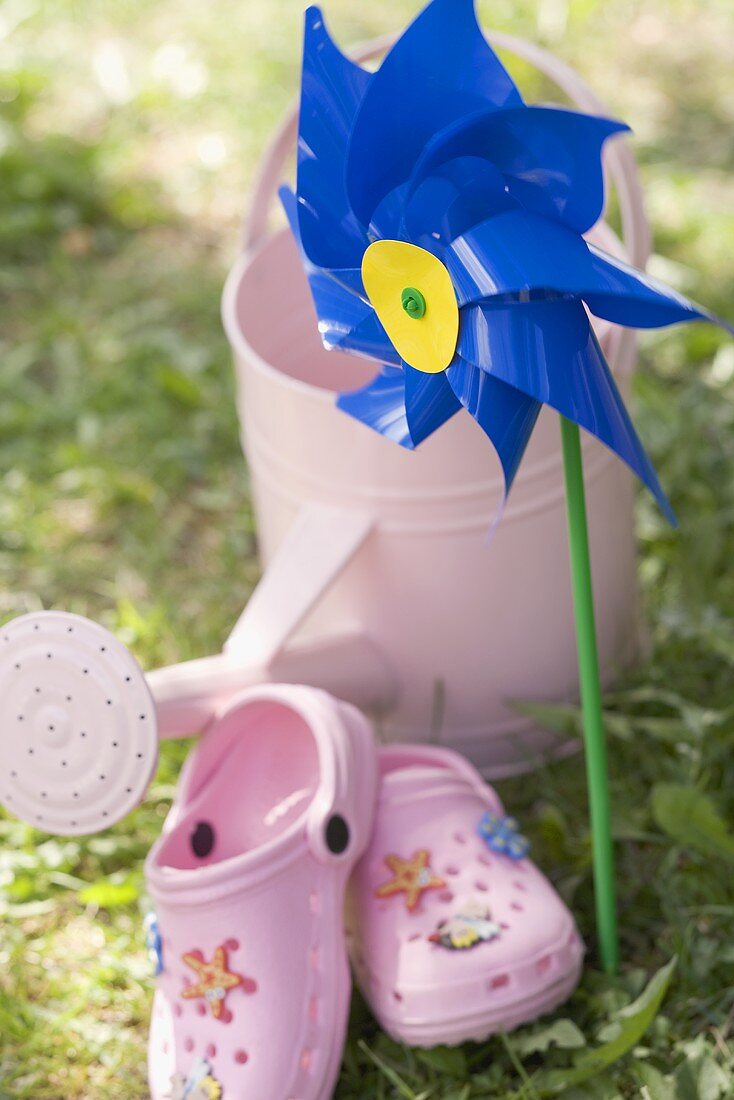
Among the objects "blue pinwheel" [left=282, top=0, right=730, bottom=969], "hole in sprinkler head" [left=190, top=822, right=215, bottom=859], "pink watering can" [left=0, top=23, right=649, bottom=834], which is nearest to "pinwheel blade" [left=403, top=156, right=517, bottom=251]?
"blue pinwheel" [left=282, top=0, right=730, bottom=969]

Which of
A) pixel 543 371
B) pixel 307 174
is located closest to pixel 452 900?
pixel 543 371

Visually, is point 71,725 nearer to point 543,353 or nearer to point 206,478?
point 543,353

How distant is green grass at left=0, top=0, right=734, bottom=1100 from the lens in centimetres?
117

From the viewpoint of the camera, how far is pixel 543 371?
886 mm

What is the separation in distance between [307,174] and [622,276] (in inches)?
9.6

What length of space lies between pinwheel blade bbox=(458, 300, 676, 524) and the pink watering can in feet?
0.97

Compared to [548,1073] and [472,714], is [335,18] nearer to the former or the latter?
[472,714]

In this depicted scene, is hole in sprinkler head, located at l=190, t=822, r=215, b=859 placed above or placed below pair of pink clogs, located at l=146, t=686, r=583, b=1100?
below

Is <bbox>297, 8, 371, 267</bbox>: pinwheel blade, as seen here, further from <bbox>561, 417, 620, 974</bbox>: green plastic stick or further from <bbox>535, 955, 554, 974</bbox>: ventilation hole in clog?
<bbox>535, 955, 554, 974</bbox>: ventilation hole in clog

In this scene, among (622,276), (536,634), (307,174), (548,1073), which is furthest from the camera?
(536,634)

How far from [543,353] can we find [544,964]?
19.4 inches

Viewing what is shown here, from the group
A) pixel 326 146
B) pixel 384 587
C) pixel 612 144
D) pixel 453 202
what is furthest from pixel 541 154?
pixel 384 587

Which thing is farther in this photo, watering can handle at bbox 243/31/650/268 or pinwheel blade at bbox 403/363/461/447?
watering can handle at bbox 243/31/650/268

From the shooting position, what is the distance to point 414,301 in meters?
0.92
